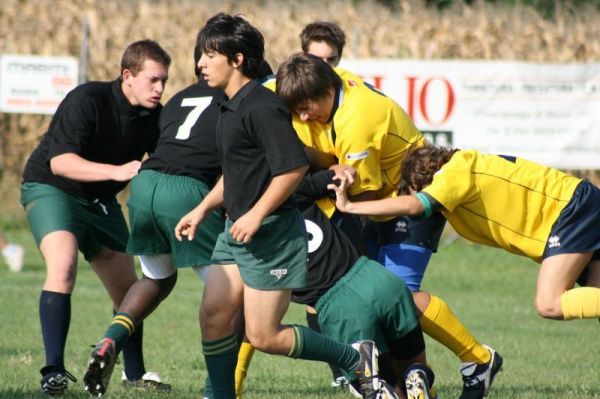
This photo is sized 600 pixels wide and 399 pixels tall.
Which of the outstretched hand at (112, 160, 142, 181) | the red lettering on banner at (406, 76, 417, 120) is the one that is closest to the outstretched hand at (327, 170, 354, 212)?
the outstretched hand at (112, 160, 142, 181)

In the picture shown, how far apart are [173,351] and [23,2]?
11.4m

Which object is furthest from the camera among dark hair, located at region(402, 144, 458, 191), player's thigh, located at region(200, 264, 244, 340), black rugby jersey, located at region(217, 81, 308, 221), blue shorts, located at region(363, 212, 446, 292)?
blue shorts, located at region(363, 212, 446, 292)

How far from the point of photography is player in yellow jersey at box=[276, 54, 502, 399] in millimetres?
5855

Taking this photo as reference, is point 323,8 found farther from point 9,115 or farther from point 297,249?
point 297,249

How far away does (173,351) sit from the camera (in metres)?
8.75

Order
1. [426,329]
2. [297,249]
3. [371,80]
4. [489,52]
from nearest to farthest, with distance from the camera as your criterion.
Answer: [297,249] < [426,329] < [371,80] < [489,52]

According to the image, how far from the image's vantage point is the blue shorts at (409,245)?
21.2 feet

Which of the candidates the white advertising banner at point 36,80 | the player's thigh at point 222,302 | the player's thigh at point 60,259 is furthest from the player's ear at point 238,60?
the white advertising banner at point 36,80

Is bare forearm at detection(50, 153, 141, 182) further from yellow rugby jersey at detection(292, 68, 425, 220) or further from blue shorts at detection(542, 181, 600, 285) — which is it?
blue shorts at detection(542, 181, 600, 285)

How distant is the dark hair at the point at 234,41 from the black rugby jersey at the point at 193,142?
805mm

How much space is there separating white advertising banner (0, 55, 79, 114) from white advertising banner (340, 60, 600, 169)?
4.10 m

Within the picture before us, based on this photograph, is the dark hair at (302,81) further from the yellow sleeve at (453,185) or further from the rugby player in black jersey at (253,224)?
the yellow sleeve at (453,185)

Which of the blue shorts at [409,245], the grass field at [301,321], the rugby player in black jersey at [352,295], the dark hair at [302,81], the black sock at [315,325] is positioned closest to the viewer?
the dark hair at [302,81]

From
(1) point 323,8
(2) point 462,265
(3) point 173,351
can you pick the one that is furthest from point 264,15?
(3) point 173,351
